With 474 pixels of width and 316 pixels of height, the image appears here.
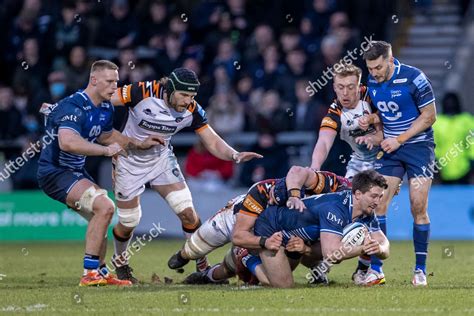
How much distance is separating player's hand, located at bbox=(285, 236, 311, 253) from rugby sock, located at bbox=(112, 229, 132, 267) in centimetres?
234

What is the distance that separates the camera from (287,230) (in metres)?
11.1

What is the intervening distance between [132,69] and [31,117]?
2.05 meters

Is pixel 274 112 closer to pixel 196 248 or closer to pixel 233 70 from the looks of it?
pixel 233 70

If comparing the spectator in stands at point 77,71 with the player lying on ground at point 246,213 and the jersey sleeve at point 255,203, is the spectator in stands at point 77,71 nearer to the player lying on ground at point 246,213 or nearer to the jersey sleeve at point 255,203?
the player lying on ground at point 246,213

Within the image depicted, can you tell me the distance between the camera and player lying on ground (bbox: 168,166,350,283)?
36.3 feet

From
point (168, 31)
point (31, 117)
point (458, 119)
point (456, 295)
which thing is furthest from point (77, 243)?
point (456, 295)

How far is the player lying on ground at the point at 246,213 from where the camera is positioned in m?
11.1

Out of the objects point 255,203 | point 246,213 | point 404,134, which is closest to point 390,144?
point 404,134

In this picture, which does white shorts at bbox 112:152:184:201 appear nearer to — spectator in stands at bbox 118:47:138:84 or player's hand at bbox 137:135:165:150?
player's hand at bbox 137:135:165:150

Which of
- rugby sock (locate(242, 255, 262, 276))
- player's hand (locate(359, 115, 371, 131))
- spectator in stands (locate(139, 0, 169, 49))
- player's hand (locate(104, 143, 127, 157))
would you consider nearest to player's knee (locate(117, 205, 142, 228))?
player's hand (locate(104, 143, 127, 157))

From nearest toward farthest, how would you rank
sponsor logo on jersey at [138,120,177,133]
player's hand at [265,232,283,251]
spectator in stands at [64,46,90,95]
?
player's hand at [265,232,283,251] < sponsor logo on jersey at [138,120,177,133] < spectator in stands at [64,46,90,95]

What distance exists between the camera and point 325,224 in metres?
10.6

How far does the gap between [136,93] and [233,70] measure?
8.47 m

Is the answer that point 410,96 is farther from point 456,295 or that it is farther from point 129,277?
point 129,277
